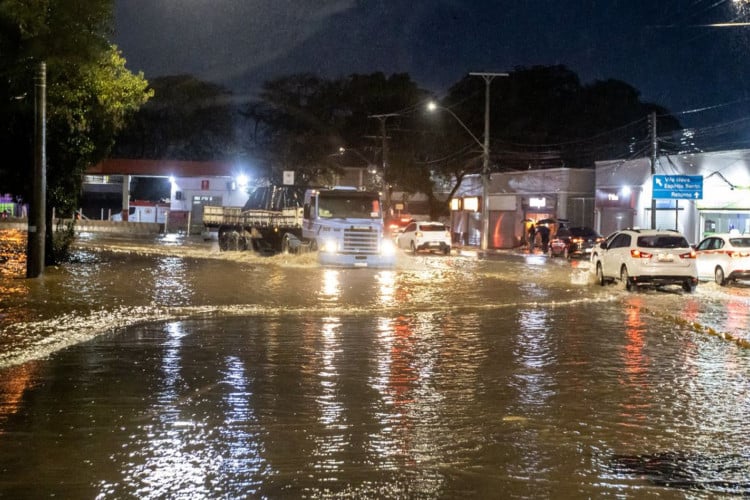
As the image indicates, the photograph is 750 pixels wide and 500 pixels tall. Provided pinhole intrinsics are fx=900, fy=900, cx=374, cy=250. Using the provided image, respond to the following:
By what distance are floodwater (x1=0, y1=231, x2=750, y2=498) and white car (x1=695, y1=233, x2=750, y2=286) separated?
19.2 ft

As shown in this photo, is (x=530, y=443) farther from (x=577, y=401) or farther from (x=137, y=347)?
(x=137, y=347)

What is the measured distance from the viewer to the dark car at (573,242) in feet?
144

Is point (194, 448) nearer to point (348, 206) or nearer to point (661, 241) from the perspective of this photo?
point (661, 241)

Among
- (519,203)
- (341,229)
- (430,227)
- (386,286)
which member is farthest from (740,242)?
(519,203)

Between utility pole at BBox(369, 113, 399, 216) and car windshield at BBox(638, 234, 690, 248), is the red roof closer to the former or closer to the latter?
utility pole at BBox(369, 113, 399, 216)

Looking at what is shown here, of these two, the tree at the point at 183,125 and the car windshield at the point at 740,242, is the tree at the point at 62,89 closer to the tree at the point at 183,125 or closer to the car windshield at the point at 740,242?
the car windshield at the point at 740,242

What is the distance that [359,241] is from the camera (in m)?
30.3

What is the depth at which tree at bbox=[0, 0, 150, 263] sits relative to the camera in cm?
2255

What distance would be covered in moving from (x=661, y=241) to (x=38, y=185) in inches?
625

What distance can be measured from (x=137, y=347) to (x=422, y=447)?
6.75 m

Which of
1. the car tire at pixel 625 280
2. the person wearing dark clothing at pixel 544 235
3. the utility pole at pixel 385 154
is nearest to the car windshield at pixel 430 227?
the person wearing dark clothing at pixel 544 235

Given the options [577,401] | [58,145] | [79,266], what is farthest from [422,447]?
[79,266]

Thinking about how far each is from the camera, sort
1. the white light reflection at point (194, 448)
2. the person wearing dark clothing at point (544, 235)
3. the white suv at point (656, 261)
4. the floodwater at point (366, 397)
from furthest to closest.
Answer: the person wearing dark clothing at point (544, 235) < the white suv at point (656, 261) < the floodwater at point (366, 397) < the white light reflection at point (194, 448)

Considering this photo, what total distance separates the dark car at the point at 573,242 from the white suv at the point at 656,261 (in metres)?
19.4
